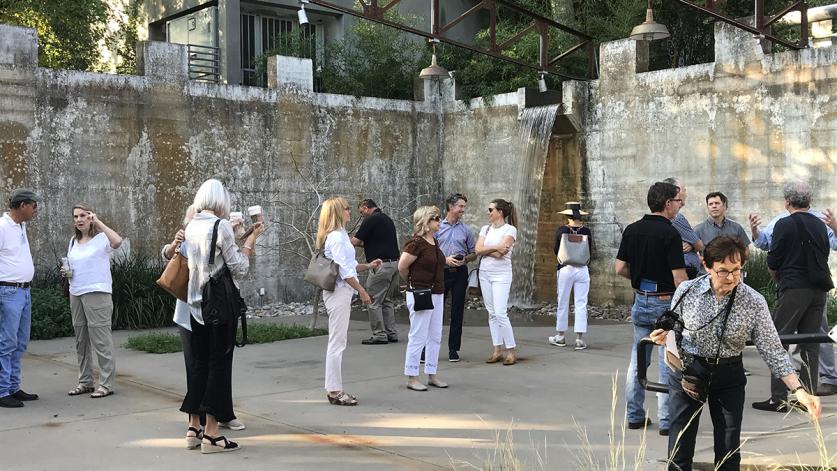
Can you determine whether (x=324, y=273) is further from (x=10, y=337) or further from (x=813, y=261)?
(x=813, y=261)

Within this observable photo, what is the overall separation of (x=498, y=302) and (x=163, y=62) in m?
8.06

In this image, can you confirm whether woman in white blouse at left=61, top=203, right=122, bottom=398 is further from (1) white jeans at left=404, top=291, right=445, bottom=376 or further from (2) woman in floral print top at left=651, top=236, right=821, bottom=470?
(2) woman in floral print top at left=651, top=236, right=821, bottom=470

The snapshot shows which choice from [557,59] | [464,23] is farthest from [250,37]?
[557,59]

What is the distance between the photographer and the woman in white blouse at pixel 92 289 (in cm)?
774

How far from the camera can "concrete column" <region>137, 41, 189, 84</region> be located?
14.3 metres

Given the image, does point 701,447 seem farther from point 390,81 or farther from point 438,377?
point 390,81

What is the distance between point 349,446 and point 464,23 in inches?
743

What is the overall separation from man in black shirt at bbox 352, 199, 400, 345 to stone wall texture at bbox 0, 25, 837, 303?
4.81 m

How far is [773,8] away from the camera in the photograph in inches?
733

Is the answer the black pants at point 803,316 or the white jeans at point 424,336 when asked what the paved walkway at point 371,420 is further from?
the black pants at point 803,316

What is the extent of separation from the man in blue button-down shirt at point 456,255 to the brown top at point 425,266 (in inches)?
54.9

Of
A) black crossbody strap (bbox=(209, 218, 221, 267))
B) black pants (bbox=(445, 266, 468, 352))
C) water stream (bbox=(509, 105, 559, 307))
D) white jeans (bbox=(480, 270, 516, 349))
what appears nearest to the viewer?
black crossbody strap (bbox=(209, 218, 221, 267))

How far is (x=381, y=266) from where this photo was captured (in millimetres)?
10945

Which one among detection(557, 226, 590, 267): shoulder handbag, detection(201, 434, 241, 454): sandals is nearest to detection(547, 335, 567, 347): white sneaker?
detection(557, 226, 590, 267): shoulder handbag
